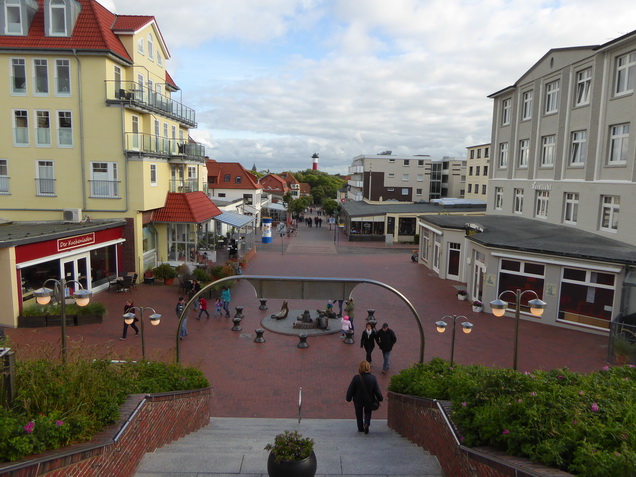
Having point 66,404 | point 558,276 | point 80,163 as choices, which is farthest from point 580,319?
point 80,163

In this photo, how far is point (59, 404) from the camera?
17.1 ft

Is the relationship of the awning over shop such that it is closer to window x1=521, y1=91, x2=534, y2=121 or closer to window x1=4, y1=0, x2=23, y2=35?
window x1=4, y1=0, x2=23, y2=35

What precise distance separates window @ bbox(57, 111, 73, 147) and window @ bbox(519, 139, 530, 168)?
2435cm

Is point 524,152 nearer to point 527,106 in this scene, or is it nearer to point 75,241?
point 527,106

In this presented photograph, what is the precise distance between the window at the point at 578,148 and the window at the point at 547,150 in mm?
1584

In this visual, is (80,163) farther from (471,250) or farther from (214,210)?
(471,250)

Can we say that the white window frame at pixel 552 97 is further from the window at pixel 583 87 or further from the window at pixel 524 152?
the window at pixel 524 152

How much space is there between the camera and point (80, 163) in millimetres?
22781

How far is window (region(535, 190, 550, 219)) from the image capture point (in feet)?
82.9

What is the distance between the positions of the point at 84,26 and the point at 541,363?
23.9 m

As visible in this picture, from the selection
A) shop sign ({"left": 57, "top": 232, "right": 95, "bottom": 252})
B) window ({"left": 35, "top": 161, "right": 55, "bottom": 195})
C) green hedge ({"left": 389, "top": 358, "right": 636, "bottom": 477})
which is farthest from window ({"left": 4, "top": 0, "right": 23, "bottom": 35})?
green hedge ({"left": 389, "top": 358, "right": 636, "bottom": 477})

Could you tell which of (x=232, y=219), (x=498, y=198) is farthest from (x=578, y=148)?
(x=232, y=219)

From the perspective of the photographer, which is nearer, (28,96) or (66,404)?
(66,404)

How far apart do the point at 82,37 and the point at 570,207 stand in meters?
24.6
